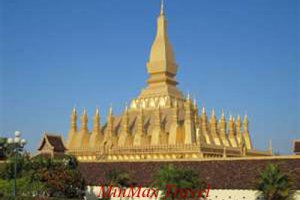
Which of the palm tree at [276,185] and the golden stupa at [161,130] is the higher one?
the golden stupa at [161,130]

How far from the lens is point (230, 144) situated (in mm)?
42094

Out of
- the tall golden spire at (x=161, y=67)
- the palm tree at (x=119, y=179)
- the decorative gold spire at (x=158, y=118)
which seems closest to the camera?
the palm tree at (x=119, y=179)

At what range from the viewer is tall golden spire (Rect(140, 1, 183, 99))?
46.0m

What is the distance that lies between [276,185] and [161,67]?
92.0ft

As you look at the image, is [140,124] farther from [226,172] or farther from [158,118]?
[226,172]

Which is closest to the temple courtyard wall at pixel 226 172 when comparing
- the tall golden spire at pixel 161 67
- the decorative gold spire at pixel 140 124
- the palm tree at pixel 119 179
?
the palm tree at pixel 119 179

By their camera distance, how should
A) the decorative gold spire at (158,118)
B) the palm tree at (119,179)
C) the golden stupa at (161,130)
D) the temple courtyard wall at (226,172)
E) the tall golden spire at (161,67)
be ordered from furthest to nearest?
the tall golden spire at (161,67) → the decorative gold spire at (158,118) → the golden stupa at (161,130) → the palm tree at (119,179) → the temple courtyard wall at (226,172)

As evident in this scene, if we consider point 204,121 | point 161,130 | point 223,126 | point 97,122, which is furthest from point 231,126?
point 97,122

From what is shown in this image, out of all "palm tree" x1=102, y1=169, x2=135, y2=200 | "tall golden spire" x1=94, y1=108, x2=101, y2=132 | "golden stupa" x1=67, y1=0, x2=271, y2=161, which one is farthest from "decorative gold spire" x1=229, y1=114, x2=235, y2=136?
"palm tree" x1=102, y1=169, x2=135, y2=200

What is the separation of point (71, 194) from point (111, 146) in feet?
51.0

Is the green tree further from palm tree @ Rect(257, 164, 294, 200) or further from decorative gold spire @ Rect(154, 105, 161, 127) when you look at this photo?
decorative gold spire @ Rect(154, 105, 161, 127)

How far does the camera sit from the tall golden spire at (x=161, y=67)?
4600 centimetres

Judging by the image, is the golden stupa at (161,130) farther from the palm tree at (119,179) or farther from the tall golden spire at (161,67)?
the palm tree at (119,179)

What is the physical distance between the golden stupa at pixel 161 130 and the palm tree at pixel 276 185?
44.6 ft
